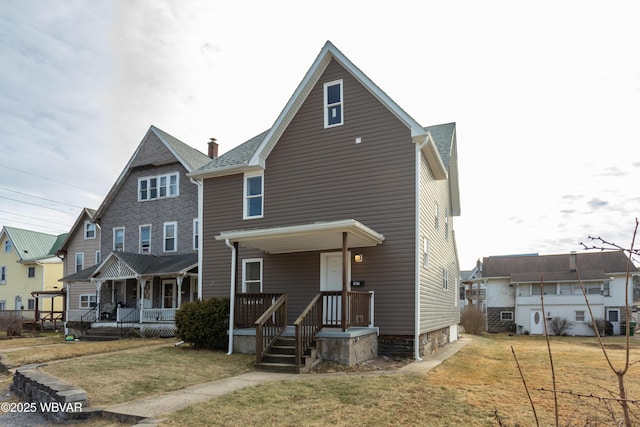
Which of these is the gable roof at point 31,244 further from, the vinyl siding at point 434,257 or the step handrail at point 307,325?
the step handrail at point 307,325

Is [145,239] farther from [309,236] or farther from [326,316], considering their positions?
[326,316]

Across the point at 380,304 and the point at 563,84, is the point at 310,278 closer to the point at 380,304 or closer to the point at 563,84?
the point at 380,304

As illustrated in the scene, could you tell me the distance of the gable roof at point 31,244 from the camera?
127 feet

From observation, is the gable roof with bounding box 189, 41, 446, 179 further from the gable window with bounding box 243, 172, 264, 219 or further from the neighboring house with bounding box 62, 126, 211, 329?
the neighboring house with bounding box 62, 126, 211, 329

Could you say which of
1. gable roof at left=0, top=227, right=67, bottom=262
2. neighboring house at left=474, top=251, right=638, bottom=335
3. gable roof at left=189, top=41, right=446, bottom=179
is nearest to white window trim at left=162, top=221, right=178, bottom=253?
gable roof at left=189, top=41, right=446, bottom=179

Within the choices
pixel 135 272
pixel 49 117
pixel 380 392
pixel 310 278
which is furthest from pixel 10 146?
pixel 380 392

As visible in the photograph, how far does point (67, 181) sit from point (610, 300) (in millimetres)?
44266

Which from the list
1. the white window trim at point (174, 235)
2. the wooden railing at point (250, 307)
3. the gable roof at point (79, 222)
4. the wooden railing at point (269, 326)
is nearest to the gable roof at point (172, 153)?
the gable roof at point (79, 222)

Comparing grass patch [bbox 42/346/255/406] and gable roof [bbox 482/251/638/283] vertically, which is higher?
gable roof [bbox 482/251/638/283]

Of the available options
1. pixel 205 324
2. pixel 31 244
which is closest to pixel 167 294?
pixel 205 324

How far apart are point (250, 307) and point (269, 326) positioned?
152 cm

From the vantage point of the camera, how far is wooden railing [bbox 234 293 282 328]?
12859mm

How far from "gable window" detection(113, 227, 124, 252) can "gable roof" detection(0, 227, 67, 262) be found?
15.8m

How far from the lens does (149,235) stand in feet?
82.9
